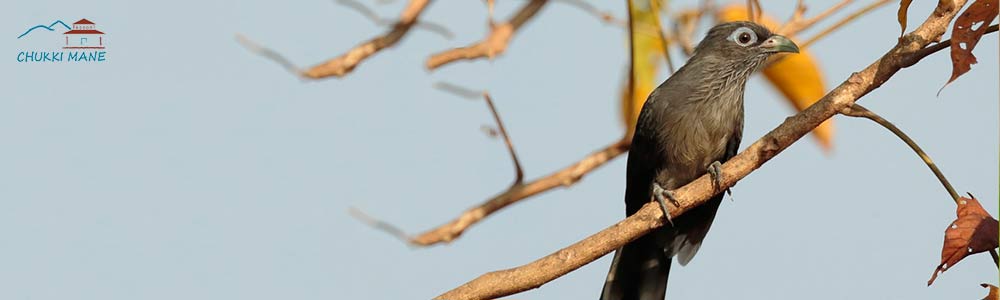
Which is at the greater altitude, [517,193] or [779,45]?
[779,45]

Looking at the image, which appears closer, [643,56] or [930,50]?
[930,50]

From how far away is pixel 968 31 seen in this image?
2.58 m

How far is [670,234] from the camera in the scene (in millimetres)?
5031

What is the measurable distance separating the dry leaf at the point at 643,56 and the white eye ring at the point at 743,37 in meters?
0.48

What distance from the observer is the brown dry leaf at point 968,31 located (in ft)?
8.24

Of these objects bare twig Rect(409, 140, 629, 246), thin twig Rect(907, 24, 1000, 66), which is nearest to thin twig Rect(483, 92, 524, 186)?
bare twig Rect(409, 140, 629, 246)

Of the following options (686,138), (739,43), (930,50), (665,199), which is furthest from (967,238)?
(739,43)

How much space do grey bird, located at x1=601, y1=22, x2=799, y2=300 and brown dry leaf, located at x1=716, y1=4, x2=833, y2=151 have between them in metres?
0.09

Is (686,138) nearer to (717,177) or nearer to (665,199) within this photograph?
(665,199)

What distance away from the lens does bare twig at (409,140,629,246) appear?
181 inches

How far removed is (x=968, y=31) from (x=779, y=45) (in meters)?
2.28

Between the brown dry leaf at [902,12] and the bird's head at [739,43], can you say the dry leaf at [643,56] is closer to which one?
the bird's head at [739,43]

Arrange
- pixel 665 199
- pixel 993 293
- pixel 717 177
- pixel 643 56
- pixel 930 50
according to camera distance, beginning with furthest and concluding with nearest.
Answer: pixel 643 56
pixel 665 199
pixel 717 177
pixel 930 50
pixel 993 293

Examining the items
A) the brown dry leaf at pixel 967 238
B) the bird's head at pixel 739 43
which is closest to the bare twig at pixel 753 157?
the brown dry leaf at pixel 967 238
